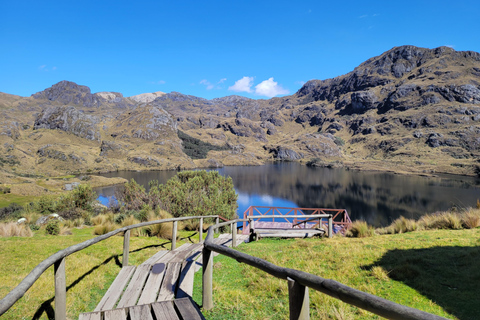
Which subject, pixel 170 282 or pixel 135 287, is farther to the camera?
pixel 170 282

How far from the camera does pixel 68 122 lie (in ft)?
444

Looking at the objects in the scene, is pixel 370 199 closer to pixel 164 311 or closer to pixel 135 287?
pixel 135 287

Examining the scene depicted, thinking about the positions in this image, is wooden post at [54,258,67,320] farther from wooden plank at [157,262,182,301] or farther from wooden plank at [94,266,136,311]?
wooden plank at [157,262,182,301]

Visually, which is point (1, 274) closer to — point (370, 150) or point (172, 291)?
point (172, 291)

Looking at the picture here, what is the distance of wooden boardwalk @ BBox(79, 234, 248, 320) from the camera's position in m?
2.98

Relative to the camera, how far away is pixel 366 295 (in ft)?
5.69

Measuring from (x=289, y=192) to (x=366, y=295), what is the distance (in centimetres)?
5885

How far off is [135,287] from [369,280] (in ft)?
14.3

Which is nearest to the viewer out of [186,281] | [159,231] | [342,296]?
[342,296]

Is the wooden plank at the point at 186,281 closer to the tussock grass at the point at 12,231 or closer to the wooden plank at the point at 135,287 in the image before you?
the wooden plank at the point at 135,287

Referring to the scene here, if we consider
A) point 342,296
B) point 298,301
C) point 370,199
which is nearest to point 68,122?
point 370,199

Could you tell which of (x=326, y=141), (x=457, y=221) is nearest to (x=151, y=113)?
(x=326, y=141)

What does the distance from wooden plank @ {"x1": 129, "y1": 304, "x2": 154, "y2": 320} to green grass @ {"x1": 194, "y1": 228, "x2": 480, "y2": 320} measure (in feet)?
3.68

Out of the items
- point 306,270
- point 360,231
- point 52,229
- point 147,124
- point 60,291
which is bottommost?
point 52,229
